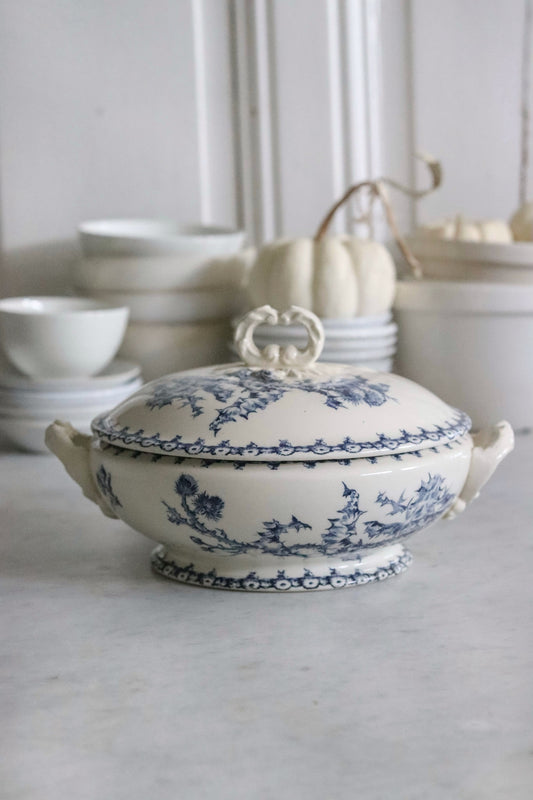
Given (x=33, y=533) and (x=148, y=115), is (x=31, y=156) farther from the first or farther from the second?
(x=33, y=533)

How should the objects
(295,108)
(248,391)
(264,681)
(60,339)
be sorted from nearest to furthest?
1. (264,681)
2. (248,391)
3. (60,339)
4. (295,108)

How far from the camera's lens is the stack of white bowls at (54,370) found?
1.29 meters

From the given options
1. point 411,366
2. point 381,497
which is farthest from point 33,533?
point 411,366

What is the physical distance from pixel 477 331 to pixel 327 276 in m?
0.19

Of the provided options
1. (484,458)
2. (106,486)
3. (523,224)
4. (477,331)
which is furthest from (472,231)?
(106,486)

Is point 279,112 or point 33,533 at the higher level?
point 279,112

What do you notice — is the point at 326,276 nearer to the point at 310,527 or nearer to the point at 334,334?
the point at 334,334

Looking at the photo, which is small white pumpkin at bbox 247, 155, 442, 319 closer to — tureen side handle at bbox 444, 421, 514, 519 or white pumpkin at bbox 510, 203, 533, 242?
white pumpkin at bbox 510, 203, 533, 242

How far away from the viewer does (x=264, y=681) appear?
668 millimetres

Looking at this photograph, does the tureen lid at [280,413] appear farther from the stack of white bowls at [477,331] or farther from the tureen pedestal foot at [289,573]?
the stack of white bowls at [477,331]

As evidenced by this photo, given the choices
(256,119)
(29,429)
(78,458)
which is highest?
(256,119)

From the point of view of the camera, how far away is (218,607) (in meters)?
0.79

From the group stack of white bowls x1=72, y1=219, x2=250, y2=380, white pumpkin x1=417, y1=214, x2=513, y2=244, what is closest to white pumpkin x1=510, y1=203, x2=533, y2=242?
white pumpkin x1=417, y1=214, x2=513, y2=244

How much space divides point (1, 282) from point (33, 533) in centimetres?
71
